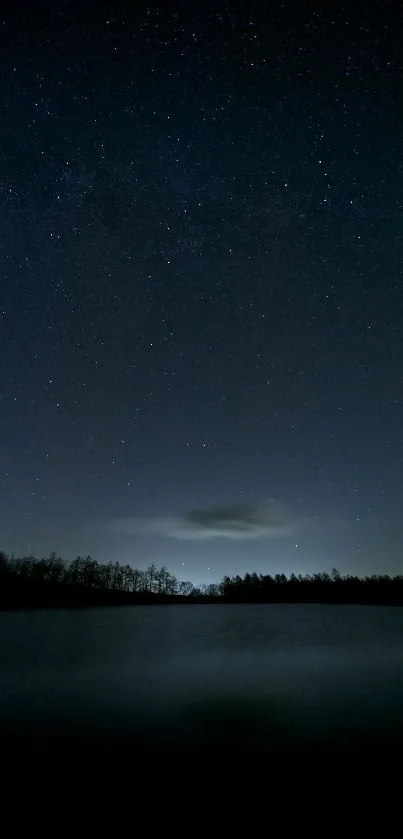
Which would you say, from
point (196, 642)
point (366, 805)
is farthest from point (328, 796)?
point (196, 642)

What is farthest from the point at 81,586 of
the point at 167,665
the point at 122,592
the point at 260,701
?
the point at 260,701

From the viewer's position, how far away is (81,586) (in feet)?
561

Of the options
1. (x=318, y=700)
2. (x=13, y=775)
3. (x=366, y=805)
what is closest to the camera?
(x=366, y=805)

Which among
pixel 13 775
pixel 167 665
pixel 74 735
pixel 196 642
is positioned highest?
pixel 13 775

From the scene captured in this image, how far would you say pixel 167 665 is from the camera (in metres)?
27.8

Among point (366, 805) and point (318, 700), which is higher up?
point (366, 805)

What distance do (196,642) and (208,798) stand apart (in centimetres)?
3801

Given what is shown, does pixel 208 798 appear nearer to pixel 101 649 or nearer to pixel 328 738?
pixel 328 738

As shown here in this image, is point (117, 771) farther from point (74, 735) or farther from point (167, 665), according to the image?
Answer: point (167, 665)

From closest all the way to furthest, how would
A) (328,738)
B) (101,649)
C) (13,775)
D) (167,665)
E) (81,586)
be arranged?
(13,775)
(328,738)
(167,665)
(101,649)
(81,586)

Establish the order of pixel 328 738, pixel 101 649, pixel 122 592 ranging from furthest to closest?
pixel 122 592, pixel 101 649, pixel 328 738

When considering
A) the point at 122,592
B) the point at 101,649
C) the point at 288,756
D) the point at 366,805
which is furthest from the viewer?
the point at 122,592

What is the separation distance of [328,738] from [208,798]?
572 centimetres

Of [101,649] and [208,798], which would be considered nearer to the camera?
[208,798]
